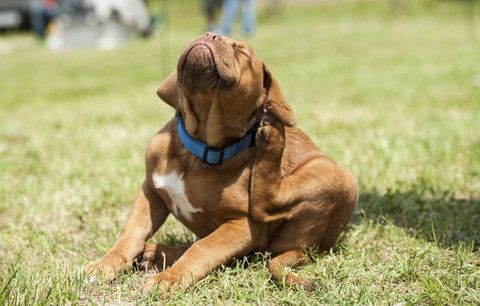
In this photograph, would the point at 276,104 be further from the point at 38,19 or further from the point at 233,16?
the point at 38,19

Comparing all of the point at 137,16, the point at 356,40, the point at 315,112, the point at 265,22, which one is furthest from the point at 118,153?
the point at 265,22

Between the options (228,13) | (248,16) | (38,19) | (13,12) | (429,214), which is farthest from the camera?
(13,12)

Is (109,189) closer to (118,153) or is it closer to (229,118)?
(118,153)

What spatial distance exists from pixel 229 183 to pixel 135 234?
1.57 ft

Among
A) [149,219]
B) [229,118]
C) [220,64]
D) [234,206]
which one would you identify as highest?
[220,64]

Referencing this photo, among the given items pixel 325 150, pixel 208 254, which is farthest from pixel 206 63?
pixel 325 150

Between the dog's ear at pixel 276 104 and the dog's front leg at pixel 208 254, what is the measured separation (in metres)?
0.47

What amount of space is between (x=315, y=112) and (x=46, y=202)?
3.52 m

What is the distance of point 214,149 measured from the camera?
2.87m

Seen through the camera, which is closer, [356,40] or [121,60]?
[121,60]

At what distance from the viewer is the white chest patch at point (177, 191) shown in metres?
2.88

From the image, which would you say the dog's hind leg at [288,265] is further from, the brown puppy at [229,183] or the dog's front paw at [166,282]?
the dog's front paw at [166,282]

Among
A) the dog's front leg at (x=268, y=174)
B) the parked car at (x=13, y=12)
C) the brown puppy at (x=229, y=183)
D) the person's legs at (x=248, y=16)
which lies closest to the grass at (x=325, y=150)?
the brown puppy at (x=229, y=183)

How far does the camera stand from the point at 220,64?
2.68 metres
